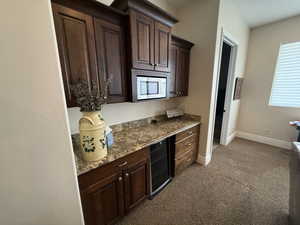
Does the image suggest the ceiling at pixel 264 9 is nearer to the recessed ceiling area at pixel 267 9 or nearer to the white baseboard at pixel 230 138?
the recessed ceiling area at pixel 267 9

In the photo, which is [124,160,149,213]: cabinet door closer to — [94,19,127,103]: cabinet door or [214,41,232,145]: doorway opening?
[94,19,127,103]: cabinet door

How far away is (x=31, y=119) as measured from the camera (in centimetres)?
58

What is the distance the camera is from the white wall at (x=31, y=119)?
519mm

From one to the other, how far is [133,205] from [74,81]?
152 cm

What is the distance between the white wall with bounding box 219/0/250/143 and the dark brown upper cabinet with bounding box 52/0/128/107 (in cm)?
177

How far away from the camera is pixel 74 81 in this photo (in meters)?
1.13

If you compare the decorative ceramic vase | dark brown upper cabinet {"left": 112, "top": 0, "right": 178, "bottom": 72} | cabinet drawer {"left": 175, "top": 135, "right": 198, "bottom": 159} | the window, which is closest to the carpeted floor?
cabinet drawer {"left": 175, "top": 135, "right": 198, "bottom": 159}

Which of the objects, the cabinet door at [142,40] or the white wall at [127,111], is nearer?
the cabinet door at [142,40]

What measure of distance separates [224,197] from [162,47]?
228 centimetres

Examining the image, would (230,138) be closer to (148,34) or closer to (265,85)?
(265,85)

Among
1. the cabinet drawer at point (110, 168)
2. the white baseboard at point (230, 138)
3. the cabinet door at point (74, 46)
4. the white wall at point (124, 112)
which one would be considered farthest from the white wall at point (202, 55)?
the cabinet door at point (74, 46)

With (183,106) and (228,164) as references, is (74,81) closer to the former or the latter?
(183,106)

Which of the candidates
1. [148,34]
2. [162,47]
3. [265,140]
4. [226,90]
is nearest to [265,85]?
[226,90]

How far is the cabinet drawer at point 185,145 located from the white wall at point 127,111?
2.43 ft
